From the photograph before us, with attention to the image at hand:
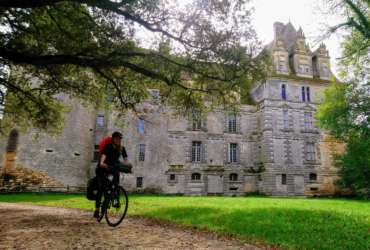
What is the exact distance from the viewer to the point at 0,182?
23281 millimetres

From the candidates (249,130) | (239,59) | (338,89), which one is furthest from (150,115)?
(239,59)

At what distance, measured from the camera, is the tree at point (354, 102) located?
17.7m

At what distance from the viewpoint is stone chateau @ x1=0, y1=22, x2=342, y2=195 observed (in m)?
28.7

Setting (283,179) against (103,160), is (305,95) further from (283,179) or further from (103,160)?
(103,160)

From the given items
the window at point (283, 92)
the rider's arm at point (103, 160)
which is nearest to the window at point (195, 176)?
the window at point (283, 92)

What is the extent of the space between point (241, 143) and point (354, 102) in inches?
483

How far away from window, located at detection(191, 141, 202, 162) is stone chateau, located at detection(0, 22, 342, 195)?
10 centimetres

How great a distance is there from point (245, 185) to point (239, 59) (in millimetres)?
23459

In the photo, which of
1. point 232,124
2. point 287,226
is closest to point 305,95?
point 232,124

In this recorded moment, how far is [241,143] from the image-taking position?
105ft

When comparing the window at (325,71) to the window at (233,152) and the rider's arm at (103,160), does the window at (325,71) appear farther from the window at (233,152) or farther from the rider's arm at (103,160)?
the rider's arm at (103,160)

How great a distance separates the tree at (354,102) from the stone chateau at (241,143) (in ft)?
15.5

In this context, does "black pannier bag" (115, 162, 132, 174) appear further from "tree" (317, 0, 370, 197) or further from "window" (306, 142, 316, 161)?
"window" (306, 142, 316, 161)

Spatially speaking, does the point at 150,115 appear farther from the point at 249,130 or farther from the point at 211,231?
the point at 211,231
